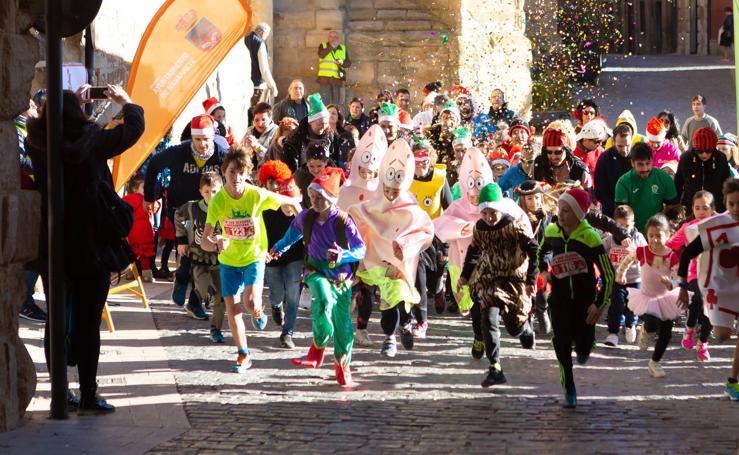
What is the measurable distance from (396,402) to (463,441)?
1.29 m

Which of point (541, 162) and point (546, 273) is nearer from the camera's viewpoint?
point (546, 273)

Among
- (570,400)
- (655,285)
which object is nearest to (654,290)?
(655,285)

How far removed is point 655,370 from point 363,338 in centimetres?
244

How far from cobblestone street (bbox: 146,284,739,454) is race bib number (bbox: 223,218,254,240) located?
923 mm

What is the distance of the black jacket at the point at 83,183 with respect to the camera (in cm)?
991

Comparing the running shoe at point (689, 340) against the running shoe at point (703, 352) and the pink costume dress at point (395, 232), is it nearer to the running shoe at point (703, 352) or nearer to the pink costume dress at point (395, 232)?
the running shoe at point (703, 352)

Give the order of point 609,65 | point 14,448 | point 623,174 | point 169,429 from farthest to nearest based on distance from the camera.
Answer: point 609,65 → point 623,174 → point 169,429 → point 14,448

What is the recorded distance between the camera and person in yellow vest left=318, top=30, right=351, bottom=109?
27.4 m

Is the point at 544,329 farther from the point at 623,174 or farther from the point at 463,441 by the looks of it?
the point at 463,441

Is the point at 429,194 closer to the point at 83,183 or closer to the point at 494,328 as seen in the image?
the point at 494,328

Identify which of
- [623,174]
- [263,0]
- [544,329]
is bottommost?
[544,329]

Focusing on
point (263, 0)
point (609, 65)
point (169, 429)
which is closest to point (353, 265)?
point (169, 429)

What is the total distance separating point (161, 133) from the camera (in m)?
14.1

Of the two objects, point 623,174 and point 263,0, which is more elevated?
point 263,0
